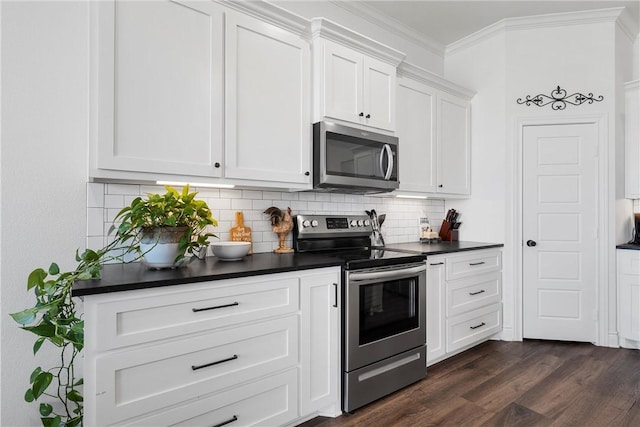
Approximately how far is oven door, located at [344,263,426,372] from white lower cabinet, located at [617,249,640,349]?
2.08m

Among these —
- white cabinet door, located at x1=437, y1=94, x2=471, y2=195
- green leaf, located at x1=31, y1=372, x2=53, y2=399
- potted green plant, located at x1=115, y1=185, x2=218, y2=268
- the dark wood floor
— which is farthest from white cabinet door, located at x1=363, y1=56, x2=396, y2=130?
green leaf, located at x1=31, y1=372, x2=53, y2=399

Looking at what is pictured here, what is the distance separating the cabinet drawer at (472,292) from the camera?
2914 millimetres

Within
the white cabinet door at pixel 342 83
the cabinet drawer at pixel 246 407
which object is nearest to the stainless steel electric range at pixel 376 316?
the cabinet drawer at pixel 246 407

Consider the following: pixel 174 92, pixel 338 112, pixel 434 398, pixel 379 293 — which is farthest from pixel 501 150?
pixel 174 92

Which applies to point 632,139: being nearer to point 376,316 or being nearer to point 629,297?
point 629,297

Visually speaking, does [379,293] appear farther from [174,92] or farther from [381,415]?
[174,92]

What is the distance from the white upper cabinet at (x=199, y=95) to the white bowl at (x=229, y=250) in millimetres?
362

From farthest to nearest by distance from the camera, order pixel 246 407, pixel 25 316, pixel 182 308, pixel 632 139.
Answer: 1. pixel 632 139
2. pixel 246 407
3. pixel 182 308
4. pixel 25 316

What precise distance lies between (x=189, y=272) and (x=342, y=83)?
162 cm

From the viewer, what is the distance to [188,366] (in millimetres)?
1596

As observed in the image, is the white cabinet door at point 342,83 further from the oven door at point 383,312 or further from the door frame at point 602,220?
the door frame at point 602,220

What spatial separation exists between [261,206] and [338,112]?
83cm

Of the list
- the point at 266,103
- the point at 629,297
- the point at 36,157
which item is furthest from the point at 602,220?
the point at 36,157

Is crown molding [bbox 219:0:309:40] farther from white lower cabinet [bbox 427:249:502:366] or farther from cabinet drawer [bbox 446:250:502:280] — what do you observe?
cabinet drawer [bbox 446:250:502:280]
